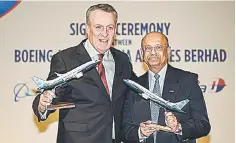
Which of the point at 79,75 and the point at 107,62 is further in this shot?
the point at 107,62

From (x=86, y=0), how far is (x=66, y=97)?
5.46 feet

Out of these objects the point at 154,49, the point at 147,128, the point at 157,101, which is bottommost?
the point at 147,128

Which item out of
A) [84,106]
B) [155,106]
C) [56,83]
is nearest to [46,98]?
[56,83]

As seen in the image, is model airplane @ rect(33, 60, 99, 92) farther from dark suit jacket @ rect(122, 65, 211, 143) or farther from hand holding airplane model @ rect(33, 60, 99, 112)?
dark suit jacket @ rect(122, 65, 211, 143)

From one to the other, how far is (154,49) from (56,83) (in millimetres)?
413

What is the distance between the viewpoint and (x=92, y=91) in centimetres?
167

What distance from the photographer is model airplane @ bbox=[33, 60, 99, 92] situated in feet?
5.11

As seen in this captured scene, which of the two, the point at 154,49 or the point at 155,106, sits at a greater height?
the point at 154,49

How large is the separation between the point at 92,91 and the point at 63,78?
0.48 ft

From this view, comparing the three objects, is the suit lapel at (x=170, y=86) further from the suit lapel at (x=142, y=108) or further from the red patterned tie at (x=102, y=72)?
the red patterned tie at (x=102, y=72)

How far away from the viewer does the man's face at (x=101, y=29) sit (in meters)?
1.64

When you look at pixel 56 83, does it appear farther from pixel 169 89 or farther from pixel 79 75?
pixel 169 89

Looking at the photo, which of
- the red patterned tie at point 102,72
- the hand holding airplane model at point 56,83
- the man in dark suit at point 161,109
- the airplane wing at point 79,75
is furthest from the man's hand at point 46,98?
the man in dark suit at point 161,109

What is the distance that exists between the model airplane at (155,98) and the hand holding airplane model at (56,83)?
0.17 m
